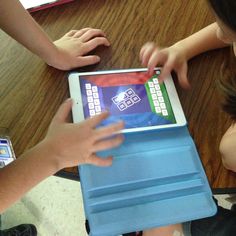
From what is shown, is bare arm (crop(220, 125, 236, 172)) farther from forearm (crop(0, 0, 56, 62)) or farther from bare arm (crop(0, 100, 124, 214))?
forearm (crop(0, 0, 56, 62))

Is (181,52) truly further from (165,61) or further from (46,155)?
(46,155)

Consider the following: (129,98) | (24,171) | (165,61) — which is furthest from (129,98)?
(24,171)

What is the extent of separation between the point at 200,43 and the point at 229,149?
9.5 inches

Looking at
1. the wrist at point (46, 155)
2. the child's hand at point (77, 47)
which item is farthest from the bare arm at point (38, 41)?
the wrist at point (46, 155)

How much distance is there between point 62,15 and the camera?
0.79m

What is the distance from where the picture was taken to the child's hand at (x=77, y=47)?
0.70 meters

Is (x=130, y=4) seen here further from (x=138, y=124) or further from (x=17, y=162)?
(x=17, y=162)

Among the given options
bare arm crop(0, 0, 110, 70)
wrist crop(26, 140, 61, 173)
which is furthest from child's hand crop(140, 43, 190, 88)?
wrist crop(26, 140, 61, 173)

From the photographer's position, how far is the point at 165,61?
0.71m

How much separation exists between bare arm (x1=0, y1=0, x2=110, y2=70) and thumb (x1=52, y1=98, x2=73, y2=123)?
114 millimetres

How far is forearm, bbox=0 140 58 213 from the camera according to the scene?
1.86 feet

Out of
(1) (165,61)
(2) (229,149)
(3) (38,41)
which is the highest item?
(3) (38,41)

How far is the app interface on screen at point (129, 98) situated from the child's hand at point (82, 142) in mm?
47

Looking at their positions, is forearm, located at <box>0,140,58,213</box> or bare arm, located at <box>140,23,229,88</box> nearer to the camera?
forearm, located at <box>0,140,58,213</box>
